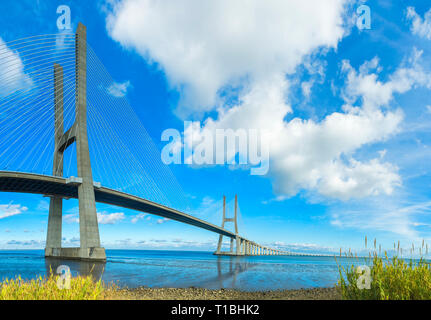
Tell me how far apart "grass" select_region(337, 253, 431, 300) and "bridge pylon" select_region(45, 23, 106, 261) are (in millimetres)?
37029

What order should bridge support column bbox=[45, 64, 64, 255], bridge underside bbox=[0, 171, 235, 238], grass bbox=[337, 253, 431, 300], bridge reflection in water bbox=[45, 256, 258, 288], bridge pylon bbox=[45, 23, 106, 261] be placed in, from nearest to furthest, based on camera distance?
grass bbox=[337, 253, 431, 300] < bridge reflection in water bbox=[45, 256, 258, 288] < bridge pylon bbox=[45, 23, 106, 261] < bridge underside bbox=[0, 171, 235, 238] < bridge support column bbox=[45, 64, 64, 255]

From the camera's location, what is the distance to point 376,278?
767 centimetres

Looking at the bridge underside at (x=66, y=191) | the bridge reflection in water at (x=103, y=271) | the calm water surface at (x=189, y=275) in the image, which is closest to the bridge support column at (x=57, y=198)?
the bridge underside at (x=66, y=191)

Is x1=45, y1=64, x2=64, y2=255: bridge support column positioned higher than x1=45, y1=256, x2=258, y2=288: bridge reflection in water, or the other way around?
x1=45, y1=64, x2=64, y2=255: bridge support column

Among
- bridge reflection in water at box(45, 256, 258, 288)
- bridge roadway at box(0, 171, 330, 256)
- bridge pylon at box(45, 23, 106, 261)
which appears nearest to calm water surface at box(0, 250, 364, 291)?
bridge reflection in water at box(45, 256, 258, 288)

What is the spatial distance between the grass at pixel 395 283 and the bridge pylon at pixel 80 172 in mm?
37029

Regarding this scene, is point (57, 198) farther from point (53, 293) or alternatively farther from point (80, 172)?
point (53, 293)


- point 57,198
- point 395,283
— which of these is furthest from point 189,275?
point 57,198

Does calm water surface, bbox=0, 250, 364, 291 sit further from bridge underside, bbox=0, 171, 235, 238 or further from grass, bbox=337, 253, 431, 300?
bridge underside, bbox=0, 171, 235, 238

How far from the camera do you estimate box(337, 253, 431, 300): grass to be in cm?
Result: 722

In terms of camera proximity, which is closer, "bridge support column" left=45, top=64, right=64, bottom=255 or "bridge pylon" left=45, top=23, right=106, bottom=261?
"bridge pylon" left=45, top=23, right=106, bottom=261
